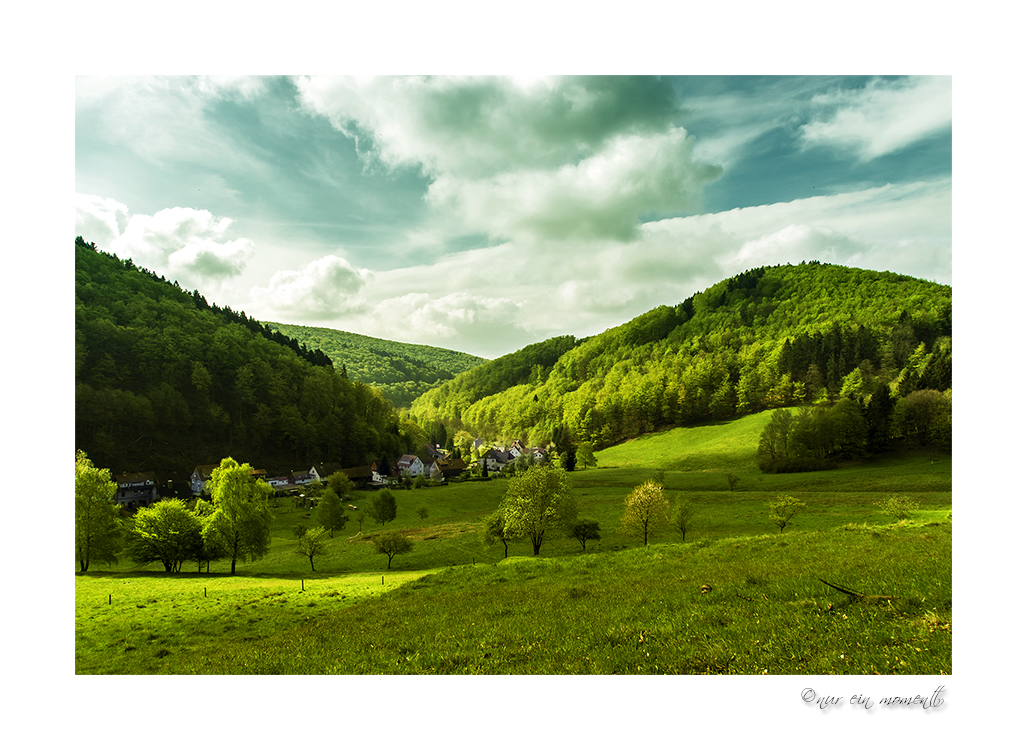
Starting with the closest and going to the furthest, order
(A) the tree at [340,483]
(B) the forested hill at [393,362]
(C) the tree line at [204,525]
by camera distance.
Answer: (C) the tree line at [204,525], (B) the forested hill at [393,362], (A) the tree at [340,483]

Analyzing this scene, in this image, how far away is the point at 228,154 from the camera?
37.4ft

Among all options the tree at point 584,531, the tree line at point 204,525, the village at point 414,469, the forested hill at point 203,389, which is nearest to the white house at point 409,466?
the village at point 414,469

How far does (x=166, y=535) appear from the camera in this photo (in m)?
14.8

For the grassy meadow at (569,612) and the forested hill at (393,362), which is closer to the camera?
the grassy meadow at (569,612)

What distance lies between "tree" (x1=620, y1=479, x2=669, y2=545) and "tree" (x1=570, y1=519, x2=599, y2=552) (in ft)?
5.78

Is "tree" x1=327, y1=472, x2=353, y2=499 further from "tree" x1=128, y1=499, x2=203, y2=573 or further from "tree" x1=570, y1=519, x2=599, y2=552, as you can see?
"tree" x1=570, y1=519, x2=599, y2=552

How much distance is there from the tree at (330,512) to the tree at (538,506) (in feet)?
45.6

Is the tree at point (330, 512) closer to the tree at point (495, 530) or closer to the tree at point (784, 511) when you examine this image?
the tree at point (495, 530)

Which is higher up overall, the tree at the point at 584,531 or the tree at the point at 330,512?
the tree at the point at 584,531

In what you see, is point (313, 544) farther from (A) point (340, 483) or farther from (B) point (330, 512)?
(A) point (340, 483)

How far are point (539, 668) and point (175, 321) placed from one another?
28041 mm

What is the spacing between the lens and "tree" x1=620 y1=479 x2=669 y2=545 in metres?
15.9

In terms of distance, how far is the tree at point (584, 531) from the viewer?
15.3m
